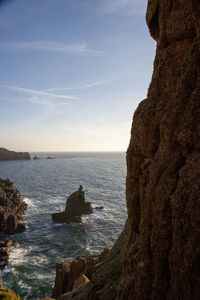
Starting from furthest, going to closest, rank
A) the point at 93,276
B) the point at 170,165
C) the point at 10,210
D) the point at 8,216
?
1. the point at 10,210
2. the point at 8,216
3. the point at 93,276
4. the point at 170,165

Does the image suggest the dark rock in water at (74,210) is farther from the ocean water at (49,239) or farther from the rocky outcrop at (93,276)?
the rocky outcrop at (93,276)

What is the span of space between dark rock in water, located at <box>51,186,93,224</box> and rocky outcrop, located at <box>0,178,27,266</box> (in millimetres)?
11368

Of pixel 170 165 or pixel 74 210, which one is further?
pixel 74 210

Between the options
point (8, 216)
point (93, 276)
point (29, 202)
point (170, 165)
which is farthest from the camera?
point (29, 202)

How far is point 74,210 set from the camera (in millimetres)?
66062

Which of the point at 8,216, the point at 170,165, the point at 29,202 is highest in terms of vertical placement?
the point at 170,165

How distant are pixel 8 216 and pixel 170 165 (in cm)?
5788

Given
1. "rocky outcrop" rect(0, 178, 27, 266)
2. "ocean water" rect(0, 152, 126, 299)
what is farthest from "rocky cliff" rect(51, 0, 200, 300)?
"rocky outcrop" rect(0, 178, 27, 266)

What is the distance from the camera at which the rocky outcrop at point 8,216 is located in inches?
1827

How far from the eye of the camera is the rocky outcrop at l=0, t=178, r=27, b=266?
46.4m

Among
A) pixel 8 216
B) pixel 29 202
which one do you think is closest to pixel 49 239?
pixel 8 216

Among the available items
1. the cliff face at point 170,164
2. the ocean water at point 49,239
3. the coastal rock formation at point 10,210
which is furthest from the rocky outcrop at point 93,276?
the coastal rock formation at point 10,210

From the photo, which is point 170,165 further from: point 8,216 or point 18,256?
point 8,216

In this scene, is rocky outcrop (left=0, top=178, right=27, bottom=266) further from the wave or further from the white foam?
the wave
